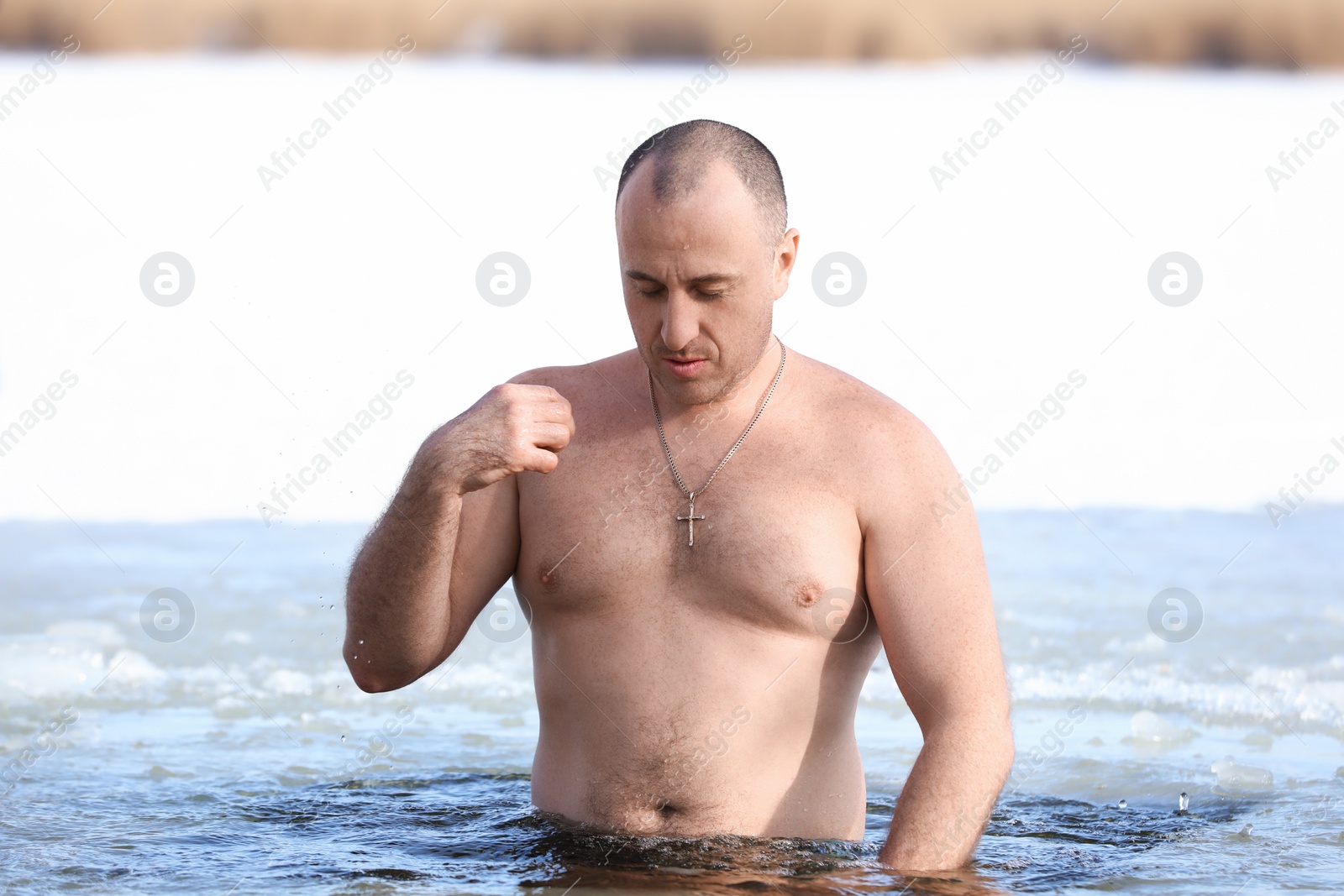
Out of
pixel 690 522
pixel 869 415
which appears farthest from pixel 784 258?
pixel 690 522

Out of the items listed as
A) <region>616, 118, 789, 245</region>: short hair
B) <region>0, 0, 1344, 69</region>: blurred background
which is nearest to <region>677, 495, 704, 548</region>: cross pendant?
<region>616, 118, 789, 245</region>: short hair

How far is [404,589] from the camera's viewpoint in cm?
336

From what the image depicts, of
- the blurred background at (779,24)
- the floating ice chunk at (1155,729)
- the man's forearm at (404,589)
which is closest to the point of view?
the man's forearm at (404,589)

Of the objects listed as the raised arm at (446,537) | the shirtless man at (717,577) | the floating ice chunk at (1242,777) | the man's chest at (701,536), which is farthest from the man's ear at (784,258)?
the floating ice chunk at (1242,777)

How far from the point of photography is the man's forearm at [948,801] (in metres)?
3.25

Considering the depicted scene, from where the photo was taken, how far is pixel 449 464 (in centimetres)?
316

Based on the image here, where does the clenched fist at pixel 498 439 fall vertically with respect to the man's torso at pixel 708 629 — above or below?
above

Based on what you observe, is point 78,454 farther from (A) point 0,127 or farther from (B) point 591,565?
(A) point 0,127

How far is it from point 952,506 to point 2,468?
976 cm

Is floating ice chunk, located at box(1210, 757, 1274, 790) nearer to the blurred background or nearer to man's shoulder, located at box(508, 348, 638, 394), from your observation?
man's shoulder, located at box(508, 348, 638, 394)

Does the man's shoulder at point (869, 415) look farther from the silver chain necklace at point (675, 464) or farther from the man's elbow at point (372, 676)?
the man's elbow at point (372, 676)

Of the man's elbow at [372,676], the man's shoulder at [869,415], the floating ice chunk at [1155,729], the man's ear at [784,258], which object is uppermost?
the man's ear at [784,258]

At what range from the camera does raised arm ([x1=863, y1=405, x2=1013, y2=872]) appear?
3.26 m

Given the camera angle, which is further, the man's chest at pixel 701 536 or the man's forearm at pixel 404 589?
the man's chest at pixel 701 536
